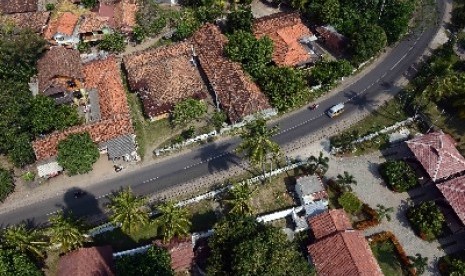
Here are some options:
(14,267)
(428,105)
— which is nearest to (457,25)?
(428,105)

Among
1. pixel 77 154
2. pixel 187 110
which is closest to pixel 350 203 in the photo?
pixel 187 110

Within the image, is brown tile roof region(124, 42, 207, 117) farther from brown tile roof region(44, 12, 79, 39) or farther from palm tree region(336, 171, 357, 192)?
palm tree region(336, 171, 357, 192)

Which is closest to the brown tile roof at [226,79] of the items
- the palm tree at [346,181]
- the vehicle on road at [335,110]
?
the vehicle on road at [335,110]

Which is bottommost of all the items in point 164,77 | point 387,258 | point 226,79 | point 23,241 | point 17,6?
point 23,241

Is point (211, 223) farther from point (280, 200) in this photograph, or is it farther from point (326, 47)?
point (326, 47)

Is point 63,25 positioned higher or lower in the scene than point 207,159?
higher

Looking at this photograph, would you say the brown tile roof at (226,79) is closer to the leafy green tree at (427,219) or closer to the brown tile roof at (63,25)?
the brown tile roof at (63,25)

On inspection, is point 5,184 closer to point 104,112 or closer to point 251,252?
point 104,112
